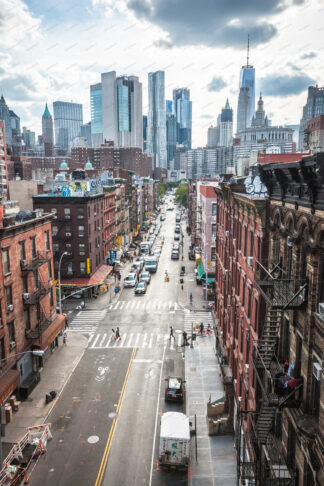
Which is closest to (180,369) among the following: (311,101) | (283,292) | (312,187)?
(283,292)

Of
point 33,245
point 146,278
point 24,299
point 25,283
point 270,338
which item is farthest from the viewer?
point 146,278

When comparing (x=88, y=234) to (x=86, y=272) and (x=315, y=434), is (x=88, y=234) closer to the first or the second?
(x=86, y=272)

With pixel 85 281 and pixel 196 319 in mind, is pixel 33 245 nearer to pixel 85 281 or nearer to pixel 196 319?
pixel 85 281

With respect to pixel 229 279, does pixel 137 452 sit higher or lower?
lower

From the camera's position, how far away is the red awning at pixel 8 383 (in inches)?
926

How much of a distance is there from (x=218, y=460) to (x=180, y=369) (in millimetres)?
11762

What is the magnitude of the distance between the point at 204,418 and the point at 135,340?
15057 millimetres

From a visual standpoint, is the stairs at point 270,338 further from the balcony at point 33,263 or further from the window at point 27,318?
the window at point 27,318

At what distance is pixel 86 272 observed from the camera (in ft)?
177

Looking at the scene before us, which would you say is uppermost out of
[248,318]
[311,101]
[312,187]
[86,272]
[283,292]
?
[311,101]

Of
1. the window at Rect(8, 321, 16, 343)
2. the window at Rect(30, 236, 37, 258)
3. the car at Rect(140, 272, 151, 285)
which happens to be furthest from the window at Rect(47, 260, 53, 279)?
the car at Rect(140, 272, 151, 285)

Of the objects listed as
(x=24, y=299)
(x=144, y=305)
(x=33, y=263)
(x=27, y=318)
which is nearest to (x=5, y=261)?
(x=33, y=263)

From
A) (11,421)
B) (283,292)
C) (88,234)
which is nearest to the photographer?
(283,292)

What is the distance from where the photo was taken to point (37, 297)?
30.5 meters
